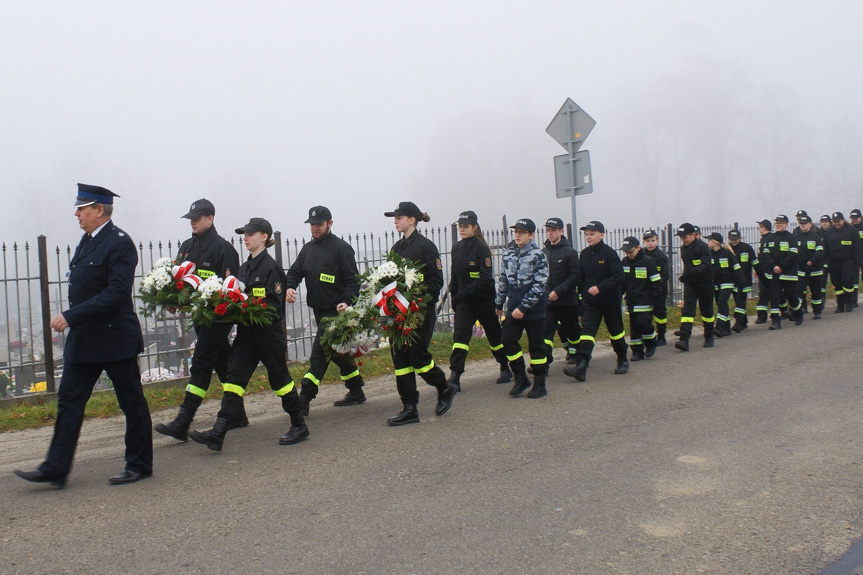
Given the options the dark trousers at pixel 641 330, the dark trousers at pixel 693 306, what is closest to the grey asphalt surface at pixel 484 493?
the dark trousers at pixel 641 330

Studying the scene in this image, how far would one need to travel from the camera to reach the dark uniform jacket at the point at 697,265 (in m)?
11.7

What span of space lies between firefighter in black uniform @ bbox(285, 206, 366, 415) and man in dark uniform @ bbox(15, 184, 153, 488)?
7.12ft

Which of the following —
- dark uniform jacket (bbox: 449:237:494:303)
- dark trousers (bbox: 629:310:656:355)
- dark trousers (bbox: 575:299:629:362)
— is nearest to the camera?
dark uniform jacket (bbox: 449:237:494:303)

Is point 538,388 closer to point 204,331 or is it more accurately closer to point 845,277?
point 204,331

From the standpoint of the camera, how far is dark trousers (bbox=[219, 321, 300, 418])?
6395 millimetres

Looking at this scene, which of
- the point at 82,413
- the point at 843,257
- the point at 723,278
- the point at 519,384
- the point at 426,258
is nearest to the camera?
the point at 82,413

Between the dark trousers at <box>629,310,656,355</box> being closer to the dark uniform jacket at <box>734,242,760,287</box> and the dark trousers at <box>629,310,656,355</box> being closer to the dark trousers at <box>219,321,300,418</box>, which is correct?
the dark uniform jacket at <box>734,242,760,287</box>

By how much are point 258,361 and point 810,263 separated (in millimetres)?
12446

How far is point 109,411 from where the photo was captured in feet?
27.3

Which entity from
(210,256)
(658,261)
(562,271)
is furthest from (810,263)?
(210,256)

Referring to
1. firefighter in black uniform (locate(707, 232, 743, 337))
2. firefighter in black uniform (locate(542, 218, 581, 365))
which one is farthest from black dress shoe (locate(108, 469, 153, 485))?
firefighter in black uniform (locate(707, 232, 743, 337))

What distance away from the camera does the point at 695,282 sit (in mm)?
11750

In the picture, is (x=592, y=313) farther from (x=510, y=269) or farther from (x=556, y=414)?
(x=556, y=414)

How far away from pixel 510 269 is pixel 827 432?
345cm
